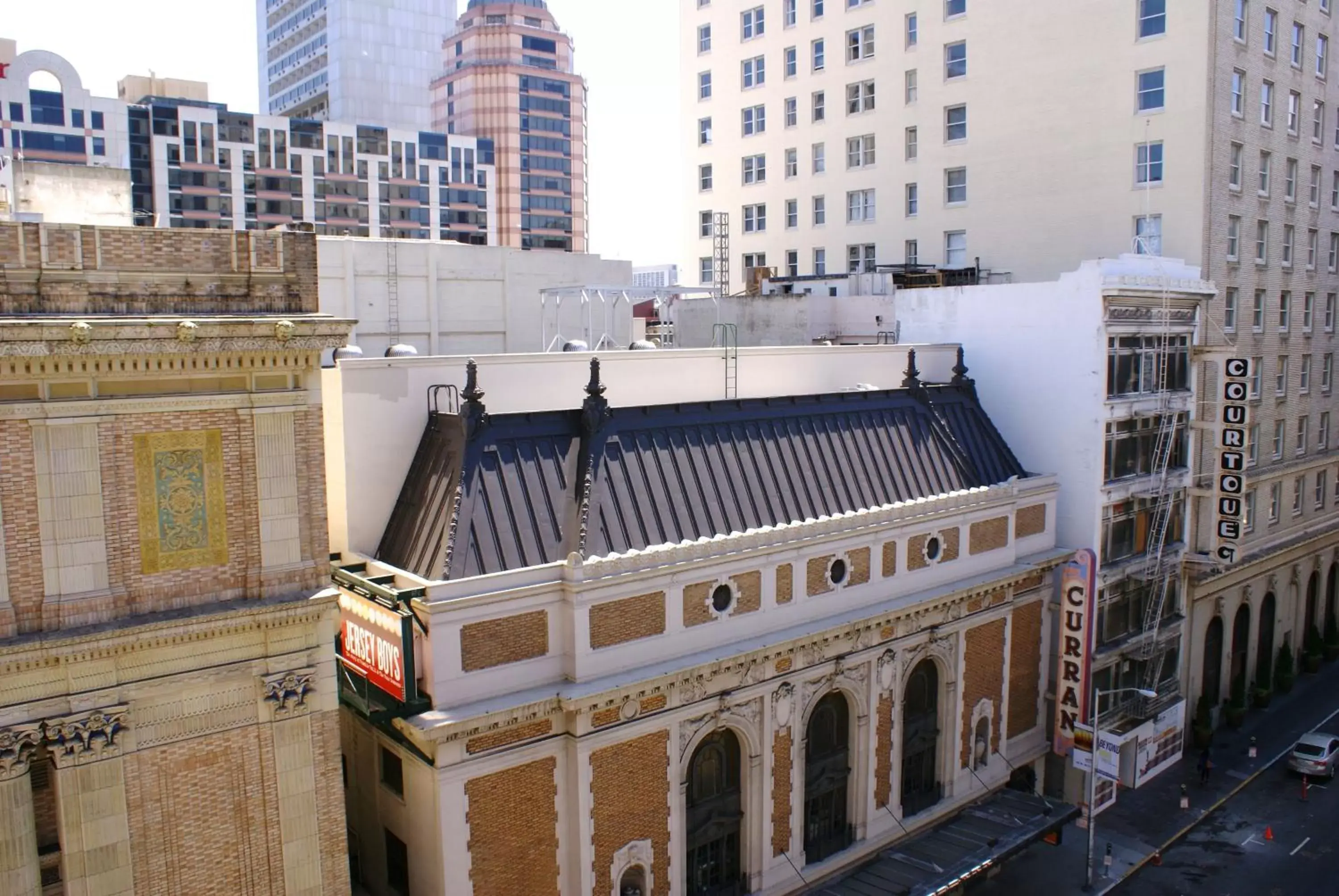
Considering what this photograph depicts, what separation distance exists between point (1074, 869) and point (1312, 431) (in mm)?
31431

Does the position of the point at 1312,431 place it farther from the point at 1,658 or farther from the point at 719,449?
the point at 1,658

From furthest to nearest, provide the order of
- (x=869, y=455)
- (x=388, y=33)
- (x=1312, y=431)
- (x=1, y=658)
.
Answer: (x=388, y=33) < (x=1312, y=431) < (x=869, y=455) < (x=1, y=658)

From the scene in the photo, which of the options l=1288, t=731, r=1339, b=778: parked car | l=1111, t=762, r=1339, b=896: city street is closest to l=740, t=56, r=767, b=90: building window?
l=1288, t=731, r=1339, b=778: parked car

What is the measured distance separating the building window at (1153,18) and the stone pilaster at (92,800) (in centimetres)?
4715

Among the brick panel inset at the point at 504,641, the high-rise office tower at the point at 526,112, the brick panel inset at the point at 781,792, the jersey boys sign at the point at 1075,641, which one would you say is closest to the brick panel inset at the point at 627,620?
the brick panel inset at the point at 504,641

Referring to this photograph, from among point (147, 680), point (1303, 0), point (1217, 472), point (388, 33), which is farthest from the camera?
point (388, 33)

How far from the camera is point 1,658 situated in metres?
17.3

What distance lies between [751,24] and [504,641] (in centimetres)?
5039

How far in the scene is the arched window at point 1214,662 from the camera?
165 feet

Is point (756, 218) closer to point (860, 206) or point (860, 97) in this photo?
point (860, 206)

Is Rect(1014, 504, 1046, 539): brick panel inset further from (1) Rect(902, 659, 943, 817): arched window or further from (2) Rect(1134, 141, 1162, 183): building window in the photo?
(2) Rect(1134, 141, 1162, 183): building window

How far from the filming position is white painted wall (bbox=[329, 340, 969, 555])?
2772 cm

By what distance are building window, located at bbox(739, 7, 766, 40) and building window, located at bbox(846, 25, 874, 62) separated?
6.48 metres

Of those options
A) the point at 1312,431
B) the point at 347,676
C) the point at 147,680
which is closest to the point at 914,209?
the point at 1312,431
